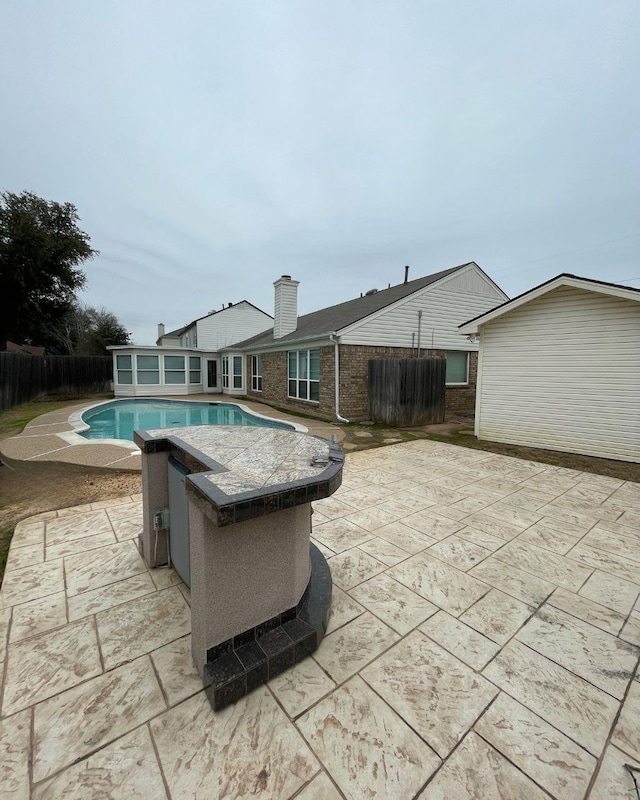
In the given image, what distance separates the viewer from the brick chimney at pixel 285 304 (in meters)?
14.0

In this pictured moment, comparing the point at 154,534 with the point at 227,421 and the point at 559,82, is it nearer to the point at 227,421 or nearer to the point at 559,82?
the point at 227,421

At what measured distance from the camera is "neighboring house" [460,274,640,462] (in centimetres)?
618

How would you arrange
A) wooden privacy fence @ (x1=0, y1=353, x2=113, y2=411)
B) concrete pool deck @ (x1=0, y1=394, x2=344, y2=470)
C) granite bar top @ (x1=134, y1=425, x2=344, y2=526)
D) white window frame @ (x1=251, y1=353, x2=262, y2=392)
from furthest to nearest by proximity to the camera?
white window frame @ (x1=251, y1=353, x2=262, y2=392)
wooden privacy fence @ (x1=0, y1=353, x2=113, y2=411)
concrete pool deck @ (x1=0, y1=394, x2=344, y2=470)
granite bar top @ (x1=134, y1=425, x2=344, y2=526)

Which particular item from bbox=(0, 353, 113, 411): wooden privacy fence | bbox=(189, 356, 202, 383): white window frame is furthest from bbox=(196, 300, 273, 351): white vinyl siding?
A: bbox=(0, 353, 113, 411): wooden privacy fence

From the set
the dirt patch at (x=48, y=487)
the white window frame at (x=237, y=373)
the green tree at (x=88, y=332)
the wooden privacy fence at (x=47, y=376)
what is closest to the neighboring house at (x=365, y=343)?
the white window frame at (x=237, y=373)

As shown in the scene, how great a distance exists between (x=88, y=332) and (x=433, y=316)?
3125 centimetres

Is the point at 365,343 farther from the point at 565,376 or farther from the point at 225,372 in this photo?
the point at 225,372

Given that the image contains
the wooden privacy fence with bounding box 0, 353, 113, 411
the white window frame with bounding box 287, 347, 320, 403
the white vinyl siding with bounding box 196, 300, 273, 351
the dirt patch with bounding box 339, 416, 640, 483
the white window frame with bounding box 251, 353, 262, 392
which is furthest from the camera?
the white vinyl siding with bounding box 196, 300, 273, 351

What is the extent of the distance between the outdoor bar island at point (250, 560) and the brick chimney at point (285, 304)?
12.5m

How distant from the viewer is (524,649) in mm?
2047

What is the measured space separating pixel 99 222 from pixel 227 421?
1353cm

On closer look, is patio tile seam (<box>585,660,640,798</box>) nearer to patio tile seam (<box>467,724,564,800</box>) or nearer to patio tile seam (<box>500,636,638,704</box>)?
patio tile seam (<box>500,636,638,704</box>)

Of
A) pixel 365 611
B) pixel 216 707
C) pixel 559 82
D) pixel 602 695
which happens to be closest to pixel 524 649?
pixel 602 695

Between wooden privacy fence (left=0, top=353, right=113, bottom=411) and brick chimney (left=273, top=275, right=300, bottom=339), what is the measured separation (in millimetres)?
10517
